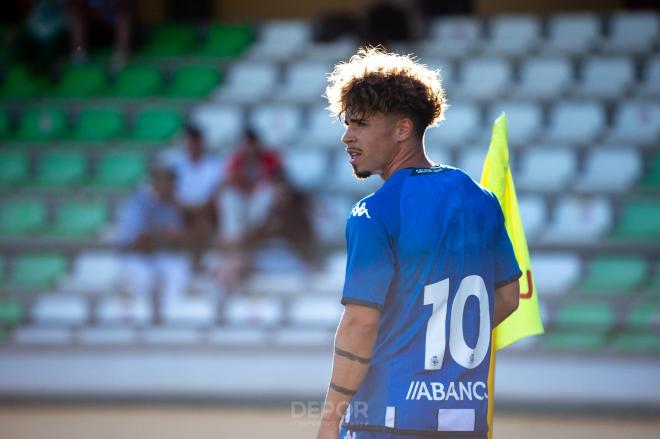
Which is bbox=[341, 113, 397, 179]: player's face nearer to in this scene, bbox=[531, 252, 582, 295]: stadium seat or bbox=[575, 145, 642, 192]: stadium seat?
bbox=[531, 252, 582, 295]: stadium seat

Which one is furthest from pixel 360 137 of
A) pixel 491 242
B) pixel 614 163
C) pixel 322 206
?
pixel 614 163

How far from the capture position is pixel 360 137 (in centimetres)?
329

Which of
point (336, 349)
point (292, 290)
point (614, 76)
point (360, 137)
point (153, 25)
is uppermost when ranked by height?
point (153, 25)

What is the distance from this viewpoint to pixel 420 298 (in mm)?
3150

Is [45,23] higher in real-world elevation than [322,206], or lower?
higher

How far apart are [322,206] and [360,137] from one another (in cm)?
640

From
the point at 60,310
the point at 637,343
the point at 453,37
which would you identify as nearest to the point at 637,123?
the point at 453,37

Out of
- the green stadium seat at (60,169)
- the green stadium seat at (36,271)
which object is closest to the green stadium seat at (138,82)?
the green stadium seat at (60,169)

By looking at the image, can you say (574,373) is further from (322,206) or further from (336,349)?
(336,349)

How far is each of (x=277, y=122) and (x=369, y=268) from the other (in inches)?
321

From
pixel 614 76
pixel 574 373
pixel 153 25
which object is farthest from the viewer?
pixel 153 25

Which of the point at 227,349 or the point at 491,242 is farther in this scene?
the point at 227,349

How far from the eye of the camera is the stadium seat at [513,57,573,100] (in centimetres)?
1123

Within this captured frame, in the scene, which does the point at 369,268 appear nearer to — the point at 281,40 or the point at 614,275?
the point at 614,275
